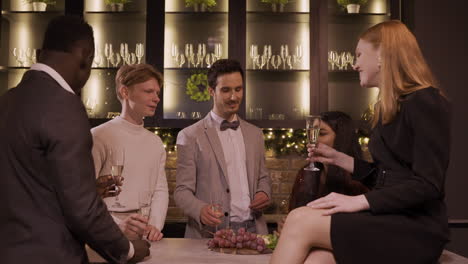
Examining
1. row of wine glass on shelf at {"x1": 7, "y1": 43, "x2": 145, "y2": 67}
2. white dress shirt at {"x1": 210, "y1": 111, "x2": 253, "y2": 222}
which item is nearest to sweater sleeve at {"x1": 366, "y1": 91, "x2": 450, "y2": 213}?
white dress shirt at {"x1": 210, "y1": 111, "x2": 253, "y2": 222}

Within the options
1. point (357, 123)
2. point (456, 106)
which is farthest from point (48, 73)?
point (456, 106)

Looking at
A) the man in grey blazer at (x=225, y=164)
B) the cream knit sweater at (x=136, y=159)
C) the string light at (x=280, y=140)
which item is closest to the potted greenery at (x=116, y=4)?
the string light at (x=280, y=140)

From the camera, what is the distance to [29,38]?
15.7ft

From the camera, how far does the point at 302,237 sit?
1.81 metres

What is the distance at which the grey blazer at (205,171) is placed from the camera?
3328 millimetres

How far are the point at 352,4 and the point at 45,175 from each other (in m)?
3.57

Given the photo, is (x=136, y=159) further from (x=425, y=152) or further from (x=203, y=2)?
(x=203, y=2)

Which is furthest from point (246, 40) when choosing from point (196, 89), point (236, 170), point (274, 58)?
point (236, 170)

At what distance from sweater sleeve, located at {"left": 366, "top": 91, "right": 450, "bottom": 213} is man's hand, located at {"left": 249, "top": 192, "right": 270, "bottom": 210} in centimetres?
154

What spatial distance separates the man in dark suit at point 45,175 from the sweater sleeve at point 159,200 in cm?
131

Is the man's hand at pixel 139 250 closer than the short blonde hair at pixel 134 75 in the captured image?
Yes

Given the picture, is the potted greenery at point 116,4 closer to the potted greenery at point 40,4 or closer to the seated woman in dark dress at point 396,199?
the potted greenery at point 40,4

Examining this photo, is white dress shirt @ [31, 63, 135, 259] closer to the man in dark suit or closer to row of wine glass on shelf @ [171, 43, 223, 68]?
the man in dark suit

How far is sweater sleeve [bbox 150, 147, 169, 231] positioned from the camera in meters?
2.99
